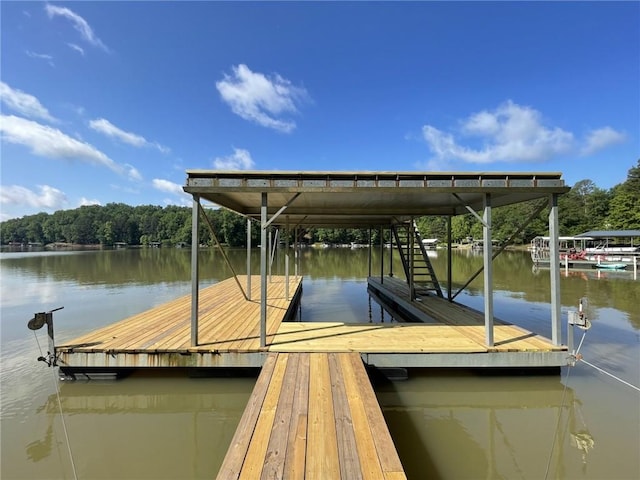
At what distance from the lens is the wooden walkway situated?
2.27 m

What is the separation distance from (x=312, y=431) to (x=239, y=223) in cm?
6245

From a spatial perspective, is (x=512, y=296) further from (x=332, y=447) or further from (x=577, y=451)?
(x=332, y=447)

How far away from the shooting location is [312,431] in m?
2.77

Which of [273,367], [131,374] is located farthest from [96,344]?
[273,367]

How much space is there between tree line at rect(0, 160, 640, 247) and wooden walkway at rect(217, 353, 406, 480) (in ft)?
102

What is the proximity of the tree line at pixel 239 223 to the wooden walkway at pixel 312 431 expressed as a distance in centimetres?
3097

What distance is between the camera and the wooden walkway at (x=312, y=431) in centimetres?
227

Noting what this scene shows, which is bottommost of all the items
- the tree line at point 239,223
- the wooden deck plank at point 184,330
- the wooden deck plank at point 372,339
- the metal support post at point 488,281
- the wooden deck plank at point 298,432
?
the wooden deck plank at point 298,432

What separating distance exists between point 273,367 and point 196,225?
8.10 feet

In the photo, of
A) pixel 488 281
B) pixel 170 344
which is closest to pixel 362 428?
pixel 488 281

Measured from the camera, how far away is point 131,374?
16.8 ft

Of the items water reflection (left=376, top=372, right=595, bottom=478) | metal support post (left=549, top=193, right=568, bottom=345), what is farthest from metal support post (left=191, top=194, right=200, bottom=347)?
metal support post (left=549, top=193, right=568, bottom=345)

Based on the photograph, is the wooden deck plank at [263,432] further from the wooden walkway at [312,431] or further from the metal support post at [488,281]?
the metal support post at [488,281]

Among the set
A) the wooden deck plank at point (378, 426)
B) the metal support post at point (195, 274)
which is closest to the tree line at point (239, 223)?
the metal support post at point (195, 274)
